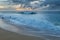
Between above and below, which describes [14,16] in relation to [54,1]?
below

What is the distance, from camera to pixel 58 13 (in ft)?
23.3

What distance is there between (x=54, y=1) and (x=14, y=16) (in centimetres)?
172

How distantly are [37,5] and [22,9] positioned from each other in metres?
0.65

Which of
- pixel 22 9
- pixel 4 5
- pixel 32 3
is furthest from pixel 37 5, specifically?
pixel 4 5

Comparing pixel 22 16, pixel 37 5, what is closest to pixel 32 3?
pixel 37 5

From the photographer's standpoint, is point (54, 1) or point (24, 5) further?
point (24, 5)

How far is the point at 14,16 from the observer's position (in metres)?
7.08

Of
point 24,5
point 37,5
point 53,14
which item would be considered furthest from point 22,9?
point 53,14

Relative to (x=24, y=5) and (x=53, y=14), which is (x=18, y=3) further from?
(x=53, y=14)

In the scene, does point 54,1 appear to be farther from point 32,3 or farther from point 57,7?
point 32,3

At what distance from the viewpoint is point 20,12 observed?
7301mm

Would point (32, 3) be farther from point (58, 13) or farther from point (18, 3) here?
point (58, 13)

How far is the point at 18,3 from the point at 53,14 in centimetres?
148

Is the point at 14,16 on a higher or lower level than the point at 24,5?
lower
